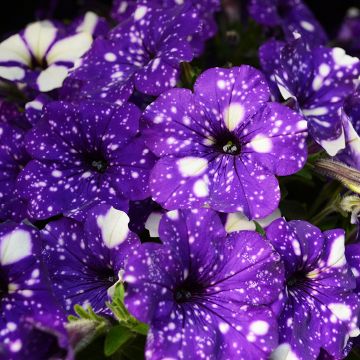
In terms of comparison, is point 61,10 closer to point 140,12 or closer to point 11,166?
point 140,12

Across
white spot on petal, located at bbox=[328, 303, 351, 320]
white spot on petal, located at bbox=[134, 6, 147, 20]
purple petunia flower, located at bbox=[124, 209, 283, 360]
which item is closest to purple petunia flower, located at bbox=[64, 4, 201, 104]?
white spot on petal, located at bbox=[134, 6, 147, 20]

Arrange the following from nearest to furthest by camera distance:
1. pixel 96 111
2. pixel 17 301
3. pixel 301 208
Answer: pixel 17 301 < pixel 96 111 < pixel 301 208

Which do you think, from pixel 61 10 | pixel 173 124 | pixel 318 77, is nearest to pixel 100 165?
pixel 173 124

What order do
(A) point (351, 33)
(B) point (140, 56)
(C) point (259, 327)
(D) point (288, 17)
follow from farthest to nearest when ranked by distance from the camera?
(A) point (351, 33) < (D) point (288, 17) < (B) point (140, 56) < (C) point (259, 327)

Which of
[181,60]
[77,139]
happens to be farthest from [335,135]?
[77,139]

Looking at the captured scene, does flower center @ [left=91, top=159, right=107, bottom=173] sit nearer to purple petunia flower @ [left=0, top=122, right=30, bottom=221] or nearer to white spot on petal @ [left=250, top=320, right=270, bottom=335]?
purple petunia flower @ [left=0, top=122, right=30, bottom=221]

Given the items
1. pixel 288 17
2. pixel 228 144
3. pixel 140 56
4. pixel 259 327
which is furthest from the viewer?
pixel 288 17

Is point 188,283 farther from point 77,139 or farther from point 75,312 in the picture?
point 77,139
